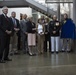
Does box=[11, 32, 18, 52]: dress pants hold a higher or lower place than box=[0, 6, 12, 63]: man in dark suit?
lower

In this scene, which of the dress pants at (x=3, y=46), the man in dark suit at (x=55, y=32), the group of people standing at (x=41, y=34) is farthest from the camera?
the man in dark suit at (x=55, y=32)

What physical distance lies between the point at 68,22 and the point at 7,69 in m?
6.29

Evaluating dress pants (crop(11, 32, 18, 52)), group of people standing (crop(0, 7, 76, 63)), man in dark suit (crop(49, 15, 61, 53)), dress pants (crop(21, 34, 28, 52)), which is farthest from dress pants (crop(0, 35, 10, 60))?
man in dark suit (crop(49, 15, 61, 53))

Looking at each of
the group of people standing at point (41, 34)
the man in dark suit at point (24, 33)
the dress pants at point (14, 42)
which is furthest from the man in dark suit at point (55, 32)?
the dress pants at point (14, 42)

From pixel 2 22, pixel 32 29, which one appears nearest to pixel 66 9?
pixel 32 29

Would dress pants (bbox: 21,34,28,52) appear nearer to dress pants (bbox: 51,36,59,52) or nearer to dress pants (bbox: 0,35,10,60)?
dress pants (bbox: 51,36,59,52)

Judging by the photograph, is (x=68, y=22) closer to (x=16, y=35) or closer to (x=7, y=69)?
(x=16, y=35)

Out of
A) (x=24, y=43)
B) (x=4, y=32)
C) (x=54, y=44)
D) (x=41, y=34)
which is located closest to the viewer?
(x=4, y=32)

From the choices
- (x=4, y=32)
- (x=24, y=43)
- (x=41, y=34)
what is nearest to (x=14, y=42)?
(x=24, y=43)

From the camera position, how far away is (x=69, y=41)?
1485 centimetres

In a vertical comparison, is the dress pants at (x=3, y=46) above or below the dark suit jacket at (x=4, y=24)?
below

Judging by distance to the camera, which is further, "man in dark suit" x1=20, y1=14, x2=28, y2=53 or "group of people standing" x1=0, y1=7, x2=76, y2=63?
"man in dark suit" x1=20, y1=14, x2=28, y2=53

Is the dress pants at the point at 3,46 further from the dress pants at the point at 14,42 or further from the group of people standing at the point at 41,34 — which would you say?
the dress pants at the point at 14,42

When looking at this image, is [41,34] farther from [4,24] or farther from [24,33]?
[4,24]
